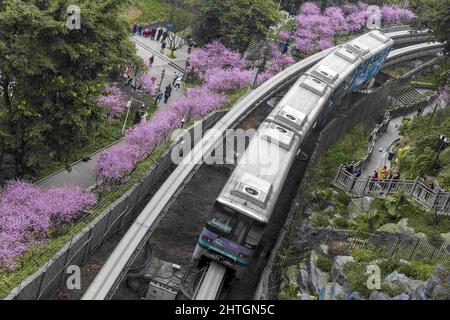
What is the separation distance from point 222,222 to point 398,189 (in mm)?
11164

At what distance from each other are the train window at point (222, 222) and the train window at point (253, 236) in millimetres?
855

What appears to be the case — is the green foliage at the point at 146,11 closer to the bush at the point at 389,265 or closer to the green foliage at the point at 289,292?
the green foliage at the point at 289,292

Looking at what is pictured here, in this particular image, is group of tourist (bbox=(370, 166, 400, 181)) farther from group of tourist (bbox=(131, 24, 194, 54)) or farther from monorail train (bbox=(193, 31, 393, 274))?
group of tourist (bbox=(131, 24, 194, 54))

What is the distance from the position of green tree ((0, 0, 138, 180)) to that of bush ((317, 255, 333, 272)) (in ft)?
52.9

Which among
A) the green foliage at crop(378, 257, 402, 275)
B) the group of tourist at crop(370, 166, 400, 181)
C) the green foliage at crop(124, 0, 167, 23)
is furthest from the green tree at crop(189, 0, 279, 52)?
the green foliage at crop(378, 257, 402, 275)

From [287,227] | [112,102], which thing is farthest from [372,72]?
[287,227]

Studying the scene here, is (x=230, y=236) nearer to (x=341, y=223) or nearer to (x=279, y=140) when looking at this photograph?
(x=279, y=140)

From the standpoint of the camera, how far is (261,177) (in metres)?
29.8

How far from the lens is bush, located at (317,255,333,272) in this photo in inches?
1088

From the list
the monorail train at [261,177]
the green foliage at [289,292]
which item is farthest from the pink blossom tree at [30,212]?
the green foliage at [289,292]

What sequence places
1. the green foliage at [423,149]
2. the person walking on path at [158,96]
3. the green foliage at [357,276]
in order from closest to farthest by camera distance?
the green foliage at [357,276] < the green foliage at [423,149] < the person walking on path at [158,96]

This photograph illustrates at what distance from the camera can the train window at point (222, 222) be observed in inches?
1099

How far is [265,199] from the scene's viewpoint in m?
28.3
